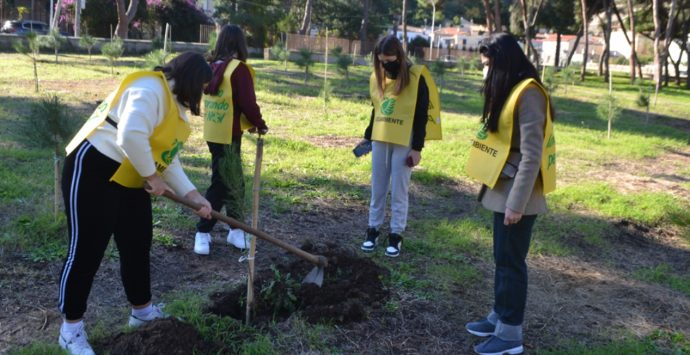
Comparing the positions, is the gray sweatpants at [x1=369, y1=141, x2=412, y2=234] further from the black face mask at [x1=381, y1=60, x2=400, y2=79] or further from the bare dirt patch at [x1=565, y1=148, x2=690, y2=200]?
the bare dirt patch at [x1=565, y1=148, x2=690, y2=200]

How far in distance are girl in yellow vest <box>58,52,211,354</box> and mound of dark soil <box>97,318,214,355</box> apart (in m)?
0.15

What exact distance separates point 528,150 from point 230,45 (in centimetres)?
224

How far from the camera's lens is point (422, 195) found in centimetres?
675

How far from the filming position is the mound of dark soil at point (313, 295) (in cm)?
342

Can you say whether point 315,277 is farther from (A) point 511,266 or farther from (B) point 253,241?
(A) point 511,266

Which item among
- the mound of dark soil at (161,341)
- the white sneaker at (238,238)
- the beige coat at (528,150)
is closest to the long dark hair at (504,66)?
the beige coat at (528,150)

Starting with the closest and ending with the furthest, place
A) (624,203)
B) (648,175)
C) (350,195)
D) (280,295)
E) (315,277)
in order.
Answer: (280,295), (315,277), (350,195), (624,203), (648,175)

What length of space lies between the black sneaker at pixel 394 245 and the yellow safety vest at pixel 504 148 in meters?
1.52

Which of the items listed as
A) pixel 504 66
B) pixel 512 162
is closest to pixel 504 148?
pixel 512 162

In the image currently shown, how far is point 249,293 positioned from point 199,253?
4.05 feet

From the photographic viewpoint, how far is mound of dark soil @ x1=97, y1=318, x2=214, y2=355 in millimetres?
2799

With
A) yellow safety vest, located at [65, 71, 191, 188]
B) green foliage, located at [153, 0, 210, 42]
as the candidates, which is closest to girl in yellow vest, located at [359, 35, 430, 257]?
yellow safety vest, located at [65, 71, 191, 188]

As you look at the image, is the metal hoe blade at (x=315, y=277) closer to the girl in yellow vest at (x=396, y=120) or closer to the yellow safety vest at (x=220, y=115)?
the girl in yellow vest at (x=396, y=120)

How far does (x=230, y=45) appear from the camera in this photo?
409cm
